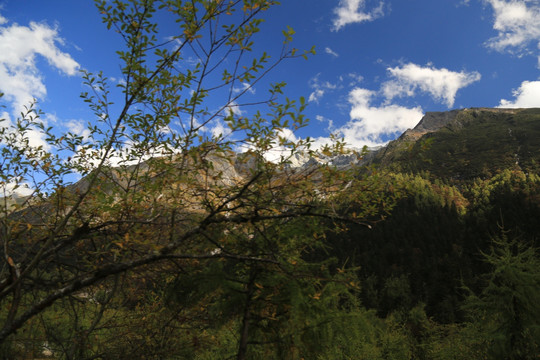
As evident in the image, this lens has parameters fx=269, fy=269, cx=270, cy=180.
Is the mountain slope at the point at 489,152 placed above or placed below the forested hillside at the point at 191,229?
above

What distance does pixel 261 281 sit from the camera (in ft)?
13.3

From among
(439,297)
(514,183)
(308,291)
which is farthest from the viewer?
(514,183)

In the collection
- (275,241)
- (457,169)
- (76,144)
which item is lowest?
(275,241)

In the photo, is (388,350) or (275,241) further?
(388,350)

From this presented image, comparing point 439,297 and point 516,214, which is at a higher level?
point 516,214

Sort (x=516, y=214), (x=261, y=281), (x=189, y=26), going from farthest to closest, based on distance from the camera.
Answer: (x=516, y=214), (x=261, y=281), (x=189, y=26)

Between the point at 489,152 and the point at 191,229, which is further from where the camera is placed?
the point at 489,152

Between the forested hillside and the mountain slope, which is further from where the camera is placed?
the mountain slope

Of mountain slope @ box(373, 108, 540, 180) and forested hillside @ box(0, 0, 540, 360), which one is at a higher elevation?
mountain slope @ box(373, 108, 540, 180)

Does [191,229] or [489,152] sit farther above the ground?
[489,152]

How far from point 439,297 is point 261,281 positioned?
2764 inches

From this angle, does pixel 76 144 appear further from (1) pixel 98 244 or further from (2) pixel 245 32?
(2) pixel 245 32

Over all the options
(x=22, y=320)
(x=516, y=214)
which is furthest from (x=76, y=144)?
(x=516, y=214)

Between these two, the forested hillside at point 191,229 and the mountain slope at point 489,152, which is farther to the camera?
the mountain slope at point 489,152
